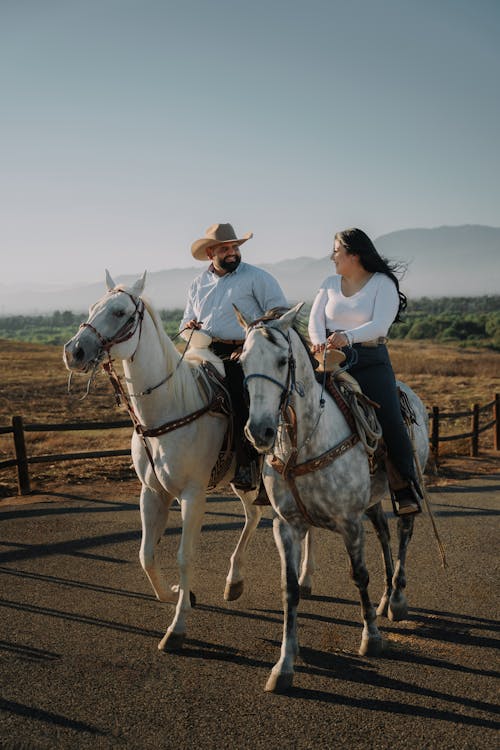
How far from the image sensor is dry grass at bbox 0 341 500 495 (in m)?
13.0

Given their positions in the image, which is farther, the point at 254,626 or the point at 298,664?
the point at 254,626

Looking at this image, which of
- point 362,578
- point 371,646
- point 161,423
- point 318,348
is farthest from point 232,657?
point 318,348

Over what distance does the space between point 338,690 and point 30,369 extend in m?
42.7

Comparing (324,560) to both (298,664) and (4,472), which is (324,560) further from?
(4,472)

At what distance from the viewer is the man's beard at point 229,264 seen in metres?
6.06

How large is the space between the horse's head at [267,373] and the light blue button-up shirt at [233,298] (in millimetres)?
1950

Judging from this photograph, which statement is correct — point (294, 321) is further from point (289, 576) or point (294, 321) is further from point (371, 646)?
point (371, 646)

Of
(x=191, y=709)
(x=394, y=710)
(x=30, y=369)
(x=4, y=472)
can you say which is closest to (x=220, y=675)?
(x=191, y=709)

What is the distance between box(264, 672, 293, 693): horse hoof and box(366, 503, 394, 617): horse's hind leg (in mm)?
1557

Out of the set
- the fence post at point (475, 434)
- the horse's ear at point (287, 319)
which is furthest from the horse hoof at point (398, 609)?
the fence post at point (475, 434)

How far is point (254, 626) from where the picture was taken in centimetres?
542

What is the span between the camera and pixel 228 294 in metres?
5.97

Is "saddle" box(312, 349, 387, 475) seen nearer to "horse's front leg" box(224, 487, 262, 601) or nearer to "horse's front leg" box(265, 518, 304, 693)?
"horse's front leg" box(265, 518, 304, 693)

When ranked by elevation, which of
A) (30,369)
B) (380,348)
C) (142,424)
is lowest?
(30,369)
